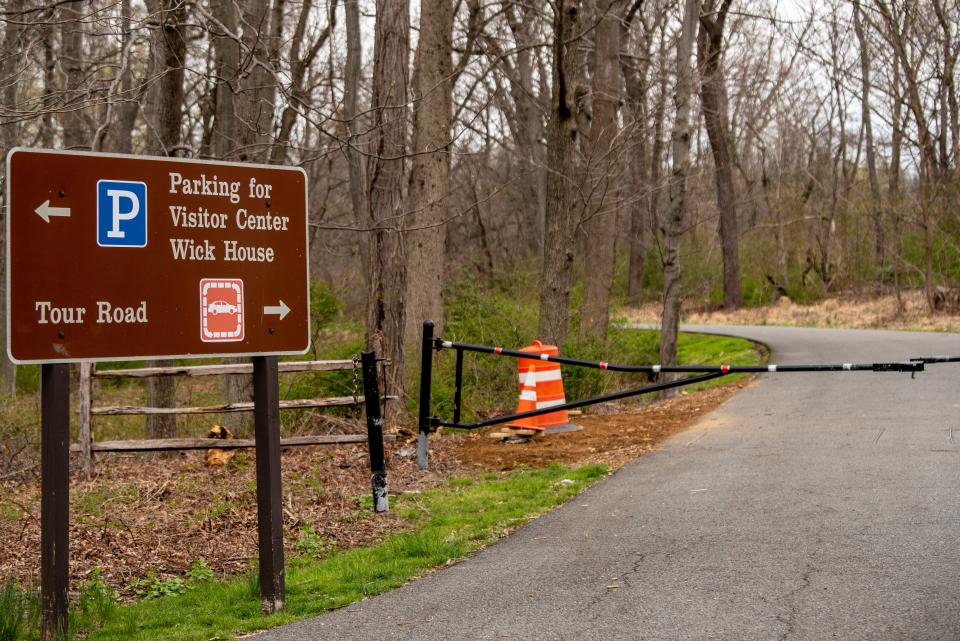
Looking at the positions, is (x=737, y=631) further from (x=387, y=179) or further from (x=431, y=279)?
(x=431, y=279)

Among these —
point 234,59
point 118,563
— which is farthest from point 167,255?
point 234,59

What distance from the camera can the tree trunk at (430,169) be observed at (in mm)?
16719

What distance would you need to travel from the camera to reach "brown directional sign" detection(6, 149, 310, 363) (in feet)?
18.1

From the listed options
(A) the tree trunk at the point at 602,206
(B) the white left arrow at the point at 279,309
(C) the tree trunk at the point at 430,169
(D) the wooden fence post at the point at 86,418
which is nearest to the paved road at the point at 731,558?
(B) the white left arrow at the point at 279,309

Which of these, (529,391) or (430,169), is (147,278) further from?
(430,169)

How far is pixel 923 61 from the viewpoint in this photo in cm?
3225

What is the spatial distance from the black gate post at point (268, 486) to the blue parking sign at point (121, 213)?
1.01m

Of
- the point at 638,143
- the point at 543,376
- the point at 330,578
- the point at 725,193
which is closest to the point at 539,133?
the point at 725,193

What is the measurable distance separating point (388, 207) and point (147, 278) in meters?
8.08

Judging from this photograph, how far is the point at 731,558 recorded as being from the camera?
6.54m

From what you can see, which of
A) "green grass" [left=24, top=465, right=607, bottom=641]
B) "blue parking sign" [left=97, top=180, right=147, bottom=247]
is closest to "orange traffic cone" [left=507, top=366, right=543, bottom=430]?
"green grass" [left=24, top=465, right=607, bottom=641]

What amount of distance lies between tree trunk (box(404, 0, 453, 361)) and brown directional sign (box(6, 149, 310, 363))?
9.65m

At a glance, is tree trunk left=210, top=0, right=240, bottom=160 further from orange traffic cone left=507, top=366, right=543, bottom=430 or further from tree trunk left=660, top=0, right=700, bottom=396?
tree trunk left=660, top=0, right=700, bottom=396

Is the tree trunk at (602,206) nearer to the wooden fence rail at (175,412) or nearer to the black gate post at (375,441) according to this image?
the wooden fence rail at (175,412)
